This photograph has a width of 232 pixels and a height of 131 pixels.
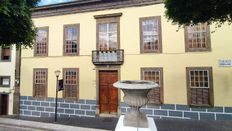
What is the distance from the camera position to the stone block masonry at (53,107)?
1311cm

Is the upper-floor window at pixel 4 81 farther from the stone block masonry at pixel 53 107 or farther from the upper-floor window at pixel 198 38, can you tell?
the upper-floor window at pixel 198 38

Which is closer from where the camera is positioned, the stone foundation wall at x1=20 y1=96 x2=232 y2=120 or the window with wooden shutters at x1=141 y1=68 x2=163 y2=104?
the stone foundation wall at x1=20 y1=96 x2=232 y2=120

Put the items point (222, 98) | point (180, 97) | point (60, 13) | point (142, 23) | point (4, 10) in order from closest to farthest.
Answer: point (4, 10), point (222, 98), point (180, 97), point (142, 23), point (60, 13)

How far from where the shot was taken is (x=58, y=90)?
517 inches

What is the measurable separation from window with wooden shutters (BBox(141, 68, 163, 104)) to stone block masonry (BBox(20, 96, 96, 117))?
136 inches

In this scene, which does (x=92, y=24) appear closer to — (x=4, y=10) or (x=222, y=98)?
(x=4, y=10)

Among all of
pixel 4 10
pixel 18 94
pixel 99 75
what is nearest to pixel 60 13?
pixel 99 75

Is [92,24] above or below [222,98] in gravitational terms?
above

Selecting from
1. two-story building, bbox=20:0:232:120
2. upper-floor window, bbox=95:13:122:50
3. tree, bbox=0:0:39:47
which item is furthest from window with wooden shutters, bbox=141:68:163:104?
tree, bbox=0:0:39:47

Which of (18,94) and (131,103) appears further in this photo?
(18,94)

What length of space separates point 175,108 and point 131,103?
22.4ft

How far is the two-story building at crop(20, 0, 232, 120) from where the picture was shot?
1095 cm

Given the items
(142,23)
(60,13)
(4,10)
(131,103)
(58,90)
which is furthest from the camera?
(60,13)

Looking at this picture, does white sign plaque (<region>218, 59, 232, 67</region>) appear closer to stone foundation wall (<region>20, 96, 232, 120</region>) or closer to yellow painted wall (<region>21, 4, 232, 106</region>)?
yellow painted wall (<region>21, 4, 232, 106</region>)
